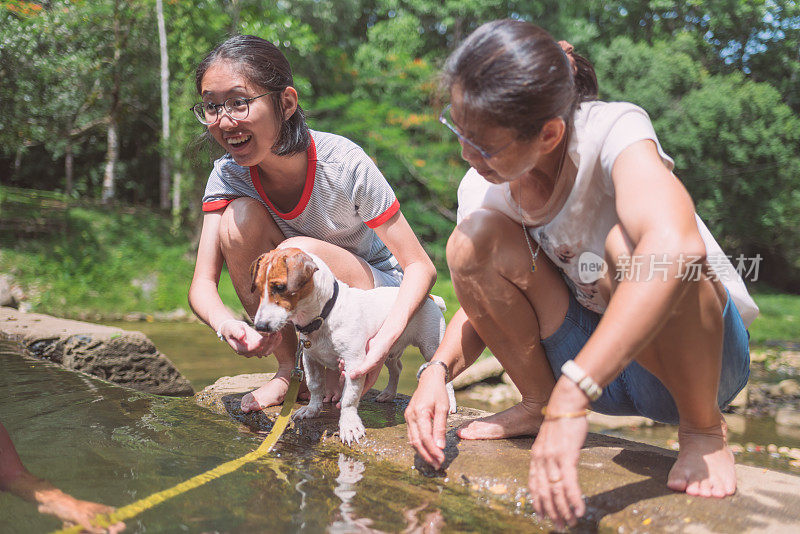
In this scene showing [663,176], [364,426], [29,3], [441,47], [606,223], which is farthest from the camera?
[441,47]

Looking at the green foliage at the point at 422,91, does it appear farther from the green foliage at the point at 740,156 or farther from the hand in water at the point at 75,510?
the hand in water at the point at 75,510

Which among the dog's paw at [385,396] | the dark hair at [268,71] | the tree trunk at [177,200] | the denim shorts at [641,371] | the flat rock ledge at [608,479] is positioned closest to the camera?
the flat rock ledge at [608,479]

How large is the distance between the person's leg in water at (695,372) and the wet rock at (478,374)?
4.61 metres

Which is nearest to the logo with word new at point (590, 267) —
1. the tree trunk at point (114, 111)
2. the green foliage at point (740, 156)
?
the tree trunk at point (114, 111)

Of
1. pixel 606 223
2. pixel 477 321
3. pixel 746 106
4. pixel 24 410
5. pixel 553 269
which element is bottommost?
pixel 24 410

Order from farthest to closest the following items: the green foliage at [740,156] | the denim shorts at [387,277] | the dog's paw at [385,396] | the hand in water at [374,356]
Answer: the green foliage at [740,156], the dog's paw at [385,396], the denim shorts at [387,277], the hand in water at [374,356]

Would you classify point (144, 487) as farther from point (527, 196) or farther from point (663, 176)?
point (663, 176)

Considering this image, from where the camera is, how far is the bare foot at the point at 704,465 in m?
1.99

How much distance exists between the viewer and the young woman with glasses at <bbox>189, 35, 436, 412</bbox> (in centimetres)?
276

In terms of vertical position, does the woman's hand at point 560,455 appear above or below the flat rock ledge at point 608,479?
above

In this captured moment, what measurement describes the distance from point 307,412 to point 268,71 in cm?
161

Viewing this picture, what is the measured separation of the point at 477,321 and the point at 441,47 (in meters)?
19.8

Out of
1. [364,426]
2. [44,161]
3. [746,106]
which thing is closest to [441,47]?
[746,106]

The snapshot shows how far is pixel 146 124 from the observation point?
18.1m
